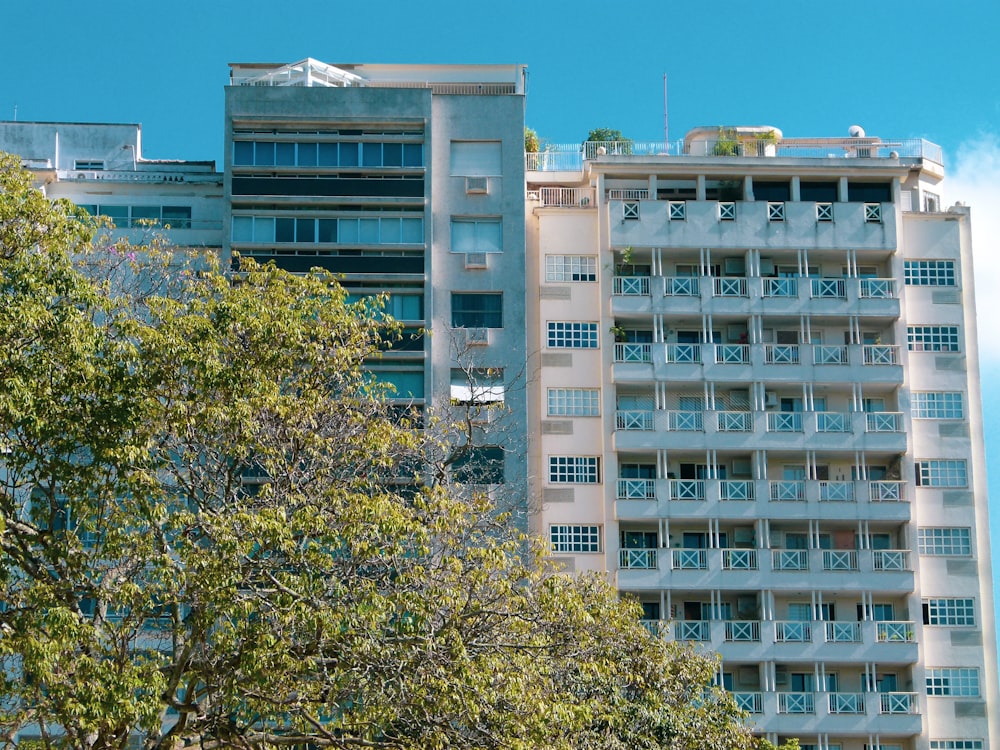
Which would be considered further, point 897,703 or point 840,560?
point 840,560

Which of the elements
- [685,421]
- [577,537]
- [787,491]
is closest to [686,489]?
[685,421]

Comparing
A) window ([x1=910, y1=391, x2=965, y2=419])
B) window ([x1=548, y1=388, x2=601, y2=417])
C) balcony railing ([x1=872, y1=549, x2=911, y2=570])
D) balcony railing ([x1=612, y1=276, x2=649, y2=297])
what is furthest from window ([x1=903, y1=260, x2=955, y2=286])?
window ([x1=548, y1=388, x2=601, y2=417])

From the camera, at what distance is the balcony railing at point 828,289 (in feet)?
234

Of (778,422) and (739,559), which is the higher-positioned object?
(778,422)

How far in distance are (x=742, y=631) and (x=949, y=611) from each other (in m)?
8.82

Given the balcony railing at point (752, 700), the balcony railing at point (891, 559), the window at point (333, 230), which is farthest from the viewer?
the window at point (333, 230)

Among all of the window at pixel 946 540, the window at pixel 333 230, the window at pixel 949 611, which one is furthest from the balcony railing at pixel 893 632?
the window at pixel 333 230

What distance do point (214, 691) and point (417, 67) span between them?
153 feet

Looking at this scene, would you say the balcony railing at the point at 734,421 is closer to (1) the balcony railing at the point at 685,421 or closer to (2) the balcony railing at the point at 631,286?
(1) the balcony railing at the point at 685,421

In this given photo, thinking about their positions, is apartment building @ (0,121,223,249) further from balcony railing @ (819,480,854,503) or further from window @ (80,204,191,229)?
balcony railing @ (819,480,854,503)

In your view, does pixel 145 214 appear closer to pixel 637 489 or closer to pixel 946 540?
pixel 637 489

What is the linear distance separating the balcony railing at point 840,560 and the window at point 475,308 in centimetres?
1584

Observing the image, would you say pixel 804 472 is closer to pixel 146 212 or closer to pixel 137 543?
pixel 146 212

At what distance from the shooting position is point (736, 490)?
68.8m
